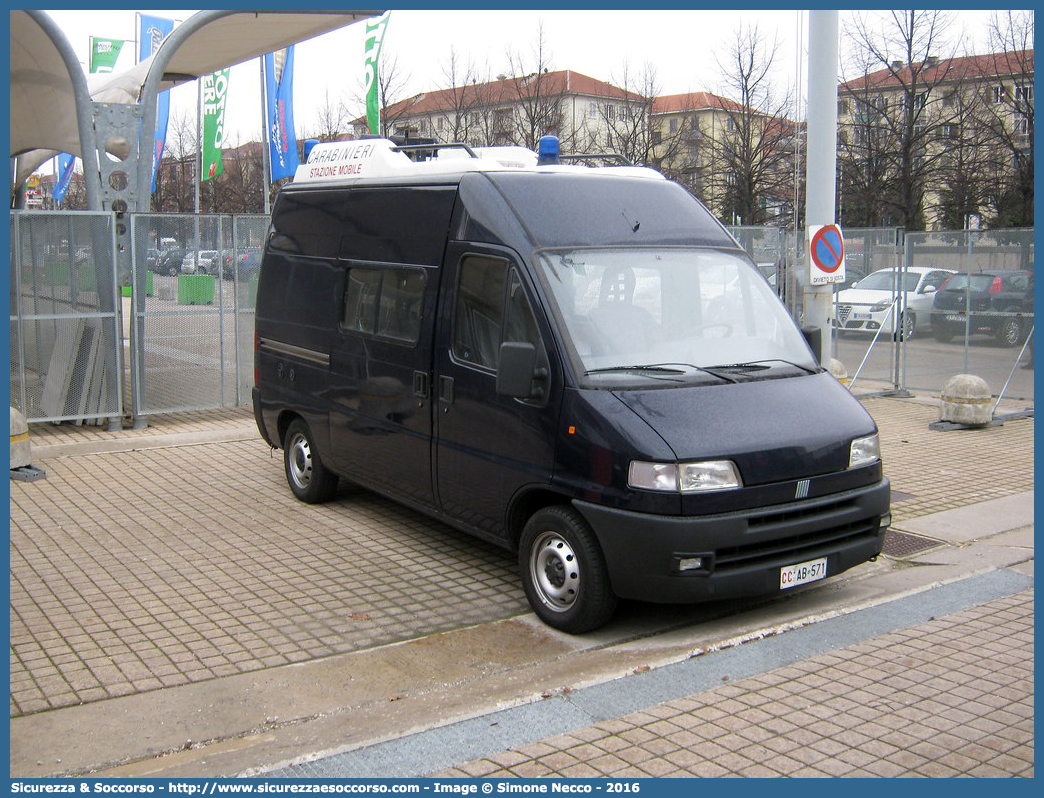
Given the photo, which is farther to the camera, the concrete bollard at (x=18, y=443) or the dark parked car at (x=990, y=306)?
the dark parked car at (x=990, y=306)

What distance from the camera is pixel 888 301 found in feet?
55.7

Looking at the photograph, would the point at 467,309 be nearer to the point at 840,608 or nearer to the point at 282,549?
the point at 282,549

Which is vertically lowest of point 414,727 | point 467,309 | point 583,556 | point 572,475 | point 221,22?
point 414,727

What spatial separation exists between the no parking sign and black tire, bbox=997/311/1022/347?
6447 mm

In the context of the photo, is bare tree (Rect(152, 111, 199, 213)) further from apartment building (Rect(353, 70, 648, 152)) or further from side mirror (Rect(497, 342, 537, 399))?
side mirror (Rect(497, 342, 537, 399))

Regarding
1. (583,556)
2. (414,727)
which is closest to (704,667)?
(583,556)

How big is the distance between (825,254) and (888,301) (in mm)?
8431

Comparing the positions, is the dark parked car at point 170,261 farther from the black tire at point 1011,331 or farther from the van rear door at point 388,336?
the black tire at point 1011,331

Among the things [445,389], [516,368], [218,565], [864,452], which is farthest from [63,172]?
[864,452]

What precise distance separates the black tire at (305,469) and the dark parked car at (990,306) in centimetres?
1006

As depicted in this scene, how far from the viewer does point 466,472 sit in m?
6.76

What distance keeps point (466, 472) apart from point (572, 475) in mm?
1078

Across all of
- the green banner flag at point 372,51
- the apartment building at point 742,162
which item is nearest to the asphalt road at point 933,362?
the green banner flag at point 372,51

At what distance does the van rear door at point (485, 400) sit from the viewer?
612 cm
